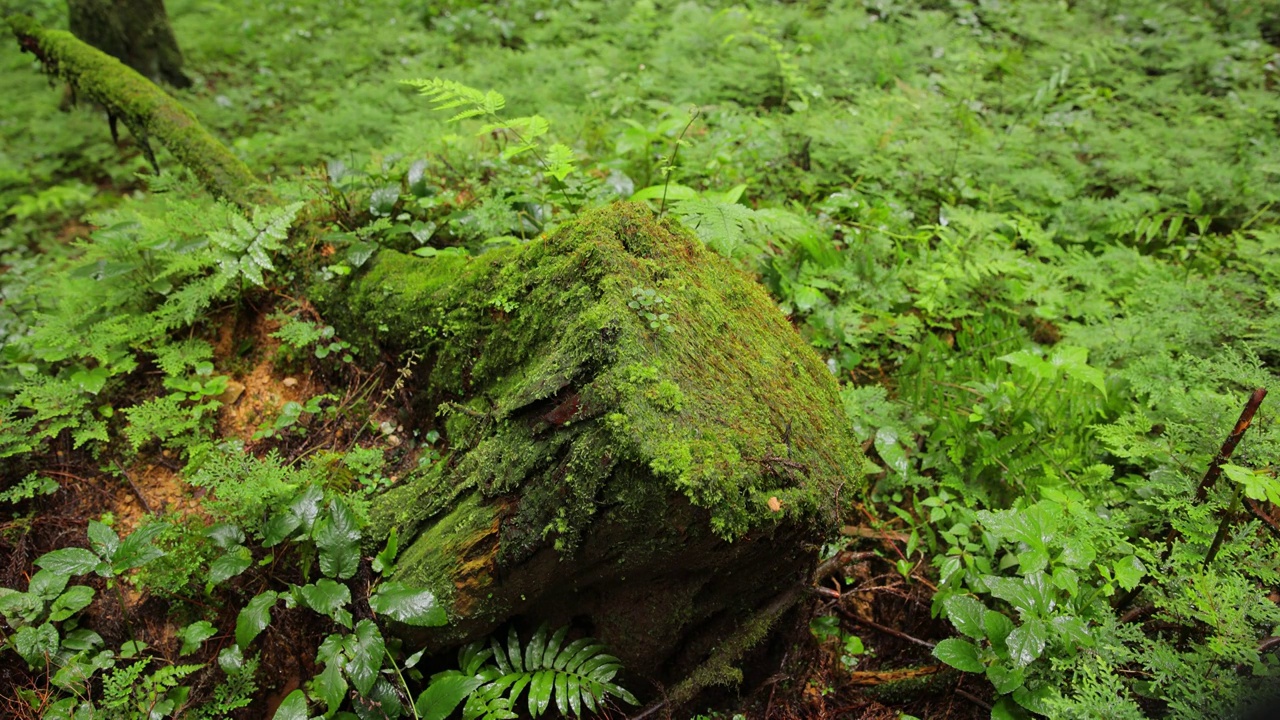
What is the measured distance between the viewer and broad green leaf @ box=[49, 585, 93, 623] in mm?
2754

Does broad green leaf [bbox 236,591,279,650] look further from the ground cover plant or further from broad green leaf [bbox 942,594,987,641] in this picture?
broad green leaf [bbox 942,594,987,641]

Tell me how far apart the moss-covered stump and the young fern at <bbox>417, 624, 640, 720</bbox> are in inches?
3.7

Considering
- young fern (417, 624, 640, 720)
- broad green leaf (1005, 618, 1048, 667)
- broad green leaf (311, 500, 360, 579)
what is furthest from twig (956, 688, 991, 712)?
broad green leaf (311, 500, 360, 579)

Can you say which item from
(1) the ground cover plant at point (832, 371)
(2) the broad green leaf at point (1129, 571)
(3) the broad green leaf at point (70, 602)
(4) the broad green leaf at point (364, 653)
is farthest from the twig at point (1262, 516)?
(3) the broad green leaf at point (70, 602)

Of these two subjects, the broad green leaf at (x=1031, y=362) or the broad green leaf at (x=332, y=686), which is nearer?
the broad green leaf at (x=332, y=686)

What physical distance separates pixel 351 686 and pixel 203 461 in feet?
4.62

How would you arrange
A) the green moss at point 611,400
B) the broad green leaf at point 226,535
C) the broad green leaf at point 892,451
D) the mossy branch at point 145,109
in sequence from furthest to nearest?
the mossy branch at point 145,109, the broad green leaf at point 892,451, the broad green leaf at point 226,535, the green moss at point 611,400

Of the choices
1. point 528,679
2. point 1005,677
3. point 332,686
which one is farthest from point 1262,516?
point 332,686

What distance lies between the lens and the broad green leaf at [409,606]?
8.23 ft

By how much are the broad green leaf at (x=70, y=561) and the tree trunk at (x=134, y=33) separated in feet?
20.1

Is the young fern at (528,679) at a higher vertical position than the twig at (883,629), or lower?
higher

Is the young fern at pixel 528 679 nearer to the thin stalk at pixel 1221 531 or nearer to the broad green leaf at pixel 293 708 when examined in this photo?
the broad green leaf at pixel 293 708

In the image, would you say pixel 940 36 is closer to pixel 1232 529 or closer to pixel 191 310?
pixel 1232 529

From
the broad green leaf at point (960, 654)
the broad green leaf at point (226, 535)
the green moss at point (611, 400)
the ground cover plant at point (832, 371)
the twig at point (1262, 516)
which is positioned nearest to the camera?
the green moss at point (611, 400)
